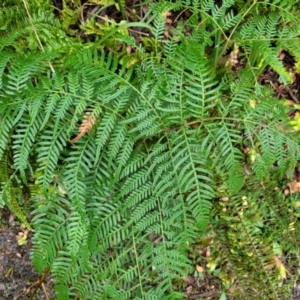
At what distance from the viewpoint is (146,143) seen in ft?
7.96

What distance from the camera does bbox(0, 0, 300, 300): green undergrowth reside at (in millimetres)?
2205

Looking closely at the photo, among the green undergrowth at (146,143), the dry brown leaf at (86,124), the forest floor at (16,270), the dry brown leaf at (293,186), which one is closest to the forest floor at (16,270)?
the forest floor at (16,270)

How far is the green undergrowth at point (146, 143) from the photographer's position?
221 centimetres

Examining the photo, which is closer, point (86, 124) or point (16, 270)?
point (86, 124)

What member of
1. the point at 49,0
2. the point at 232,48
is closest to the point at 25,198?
the point at 49,0

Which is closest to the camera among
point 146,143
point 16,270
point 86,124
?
point 86,124

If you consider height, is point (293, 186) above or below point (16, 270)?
above

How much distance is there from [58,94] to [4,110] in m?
0.26

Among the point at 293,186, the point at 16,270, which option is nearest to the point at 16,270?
the point at 16,270

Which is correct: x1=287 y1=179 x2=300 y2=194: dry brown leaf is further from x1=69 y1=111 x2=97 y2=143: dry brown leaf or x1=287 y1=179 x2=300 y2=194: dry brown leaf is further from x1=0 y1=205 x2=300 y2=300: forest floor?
x1=0 y1=205 x2=300 y2=300: forest floor

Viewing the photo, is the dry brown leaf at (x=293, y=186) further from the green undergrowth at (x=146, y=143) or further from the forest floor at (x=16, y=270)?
the forest floor at (x=16, y=270)

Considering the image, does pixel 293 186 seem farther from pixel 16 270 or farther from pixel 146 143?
pixel 16 270

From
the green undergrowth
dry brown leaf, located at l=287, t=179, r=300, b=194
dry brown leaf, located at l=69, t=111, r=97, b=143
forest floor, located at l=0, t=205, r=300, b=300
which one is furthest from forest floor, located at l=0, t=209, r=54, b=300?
dry brown leaf, located at l=287, t=179, r=300, b=194

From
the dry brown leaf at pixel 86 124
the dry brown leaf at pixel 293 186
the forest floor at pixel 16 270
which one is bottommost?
the forest floor at pixel 16 270
